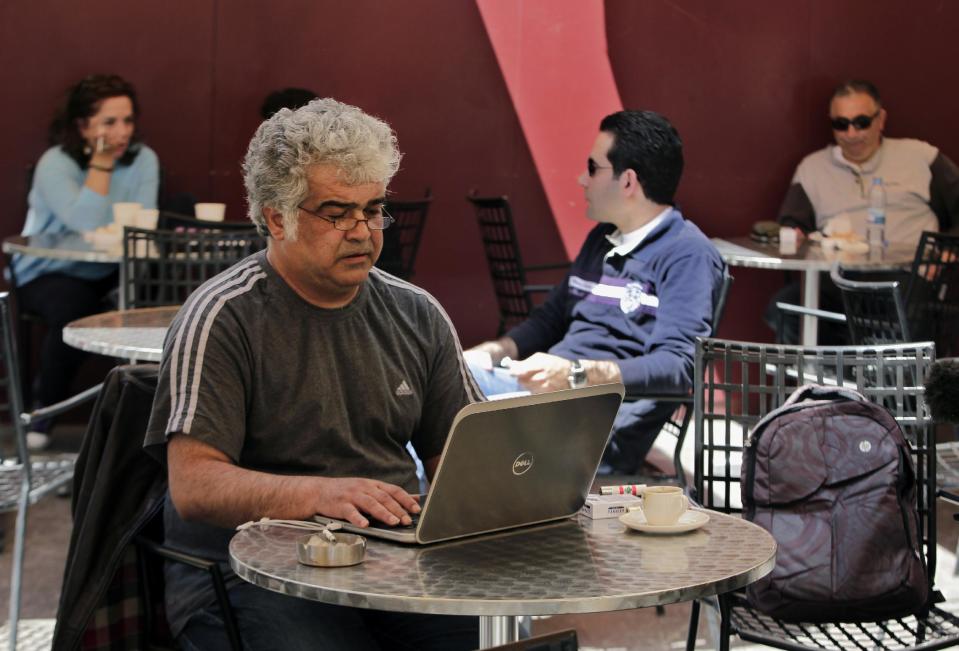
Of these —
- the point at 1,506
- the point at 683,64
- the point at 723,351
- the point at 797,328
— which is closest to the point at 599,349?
the point at 723,351

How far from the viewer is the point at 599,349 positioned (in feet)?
13.1

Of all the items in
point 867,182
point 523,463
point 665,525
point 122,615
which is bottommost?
point 122,615

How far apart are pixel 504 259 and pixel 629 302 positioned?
77.3 inches

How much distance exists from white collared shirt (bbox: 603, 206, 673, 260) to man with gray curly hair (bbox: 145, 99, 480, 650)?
5.17 ft

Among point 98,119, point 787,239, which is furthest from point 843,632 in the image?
point 98,119

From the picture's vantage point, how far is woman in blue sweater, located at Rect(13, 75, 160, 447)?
19.7ft

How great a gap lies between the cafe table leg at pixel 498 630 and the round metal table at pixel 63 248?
3619 mm

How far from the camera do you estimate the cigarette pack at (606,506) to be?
217 centimetres

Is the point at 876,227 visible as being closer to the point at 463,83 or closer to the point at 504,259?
the point at 504,259

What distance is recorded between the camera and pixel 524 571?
1864mm

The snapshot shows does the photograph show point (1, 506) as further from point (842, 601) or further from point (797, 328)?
point (797, 328)

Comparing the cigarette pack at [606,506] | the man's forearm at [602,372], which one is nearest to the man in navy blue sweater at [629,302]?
the man's forearm at [602,372]

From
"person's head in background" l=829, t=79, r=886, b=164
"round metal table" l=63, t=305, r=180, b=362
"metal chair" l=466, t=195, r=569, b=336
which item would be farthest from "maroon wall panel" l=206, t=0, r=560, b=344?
"round metal table" l=63, t=305, r=180, b=362

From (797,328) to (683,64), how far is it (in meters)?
1.49
